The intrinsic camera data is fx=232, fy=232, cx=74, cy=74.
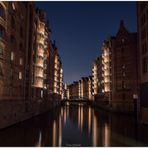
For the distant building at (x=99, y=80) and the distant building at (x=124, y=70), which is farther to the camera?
the distant building at (x=99, y=80)

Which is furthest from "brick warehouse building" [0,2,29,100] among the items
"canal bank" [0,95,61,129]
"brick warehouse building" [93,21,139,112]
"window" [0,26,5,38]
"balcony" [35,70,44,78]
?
"brick warehouse building" [93,21,139,112]

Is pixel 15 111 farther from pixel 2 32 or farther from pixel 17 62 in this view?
pixel 2 32

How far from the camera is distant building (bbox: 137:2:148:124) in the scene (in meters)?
49.7

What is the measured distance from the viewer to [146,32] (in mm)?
50031

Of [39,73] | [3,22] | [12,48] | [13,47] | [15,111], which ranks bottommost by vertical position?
[15,111]

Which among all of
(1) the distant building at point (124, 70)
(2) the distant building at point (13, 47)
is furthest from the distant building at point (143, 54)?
(1) the distant building at point (124, 70)

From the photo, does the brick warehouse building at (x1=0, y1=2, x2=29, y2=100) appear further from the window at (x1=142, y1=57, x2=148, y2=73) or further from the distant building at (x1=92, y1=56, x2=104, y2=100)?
the distant building at (x1=92, y1=56, x2=104, y2=100)

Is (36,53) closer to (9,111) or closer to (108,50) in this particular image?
(9,111)

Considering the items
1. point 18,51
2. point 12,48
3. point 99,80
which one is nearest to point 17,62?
point 18,51

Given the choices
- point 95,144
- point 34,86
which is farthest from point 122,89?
point 95,144

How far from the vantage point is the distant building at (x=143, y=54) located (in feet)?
163

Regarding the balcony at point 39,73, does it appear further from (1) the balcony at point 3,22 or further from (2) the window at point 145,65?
(2) the window at point 145,65

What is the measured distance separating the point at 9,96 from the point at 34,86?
2477cm

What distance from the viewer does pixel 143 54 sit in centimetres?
5212
